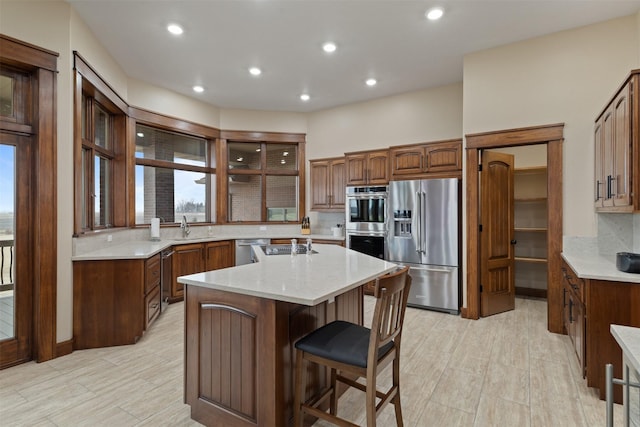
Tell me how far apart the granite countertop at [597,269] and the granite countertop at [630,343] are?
1.34m

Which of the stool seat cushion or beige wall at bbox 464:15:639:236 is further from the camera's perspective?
beige wall at bbox 464:15:639:236

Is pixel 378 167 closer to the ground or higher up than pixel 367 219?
higher up

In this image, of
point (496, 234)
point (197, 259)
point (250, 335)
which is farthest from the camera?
point (197, 259)

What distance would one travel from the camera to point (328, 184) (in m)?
5.97

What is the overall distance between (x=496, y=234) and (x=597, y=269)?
170 centimetres

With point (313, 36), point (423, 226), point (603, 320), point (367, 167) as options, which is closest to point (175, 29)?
point (313, 36)

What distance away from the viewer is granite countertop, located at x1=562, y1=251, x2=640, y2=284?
2283 mm

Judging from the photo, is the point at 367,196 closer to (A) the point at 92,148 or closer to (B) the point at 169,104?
(B) the point at 169,104

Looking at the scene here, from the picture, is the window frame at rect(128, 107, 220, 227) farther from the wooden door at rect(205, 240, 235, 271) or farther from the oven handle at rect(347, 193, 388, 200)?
the oven handle at rect(347, 193, 388, 200)

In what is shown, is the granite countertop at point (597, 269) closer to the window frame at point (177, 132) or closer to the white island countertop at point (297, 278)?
the white island countertop at point (297, 278)

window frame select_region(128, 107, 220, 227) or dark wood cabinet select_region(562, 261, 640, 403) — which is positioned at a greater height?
window frame select_region(128, 107, 220, 227)

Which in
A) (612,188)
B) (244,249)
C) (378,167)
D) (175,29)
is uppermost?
(175,29)

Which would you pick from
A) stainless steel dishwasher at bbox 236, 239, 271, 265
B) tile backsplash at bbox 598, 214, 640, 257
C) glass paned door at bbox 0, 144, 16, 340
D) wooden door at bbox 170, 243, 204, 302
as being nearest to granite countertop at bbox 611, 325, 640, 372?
tile backsplash at bbox 598, 214, 640, 257

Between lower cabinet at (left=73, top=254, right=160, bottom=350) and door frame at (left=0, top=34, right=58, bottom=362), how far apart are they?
0.69 ft
